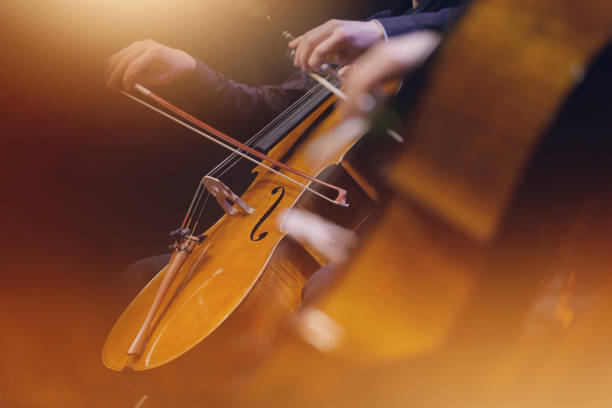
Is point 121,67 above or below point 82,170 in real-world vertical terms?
above

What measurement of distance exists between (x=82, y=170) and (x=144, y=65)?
1.17 feet

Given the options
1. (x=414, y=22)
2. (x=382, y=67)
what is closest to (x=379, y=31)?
(x=414, y=22)

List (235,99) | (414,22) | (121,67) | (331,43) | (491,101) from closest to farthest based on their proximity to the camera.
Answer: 1. (491,101)
2. (331,43)
3. (414,22)
4. (121,67)
5. (235,99)

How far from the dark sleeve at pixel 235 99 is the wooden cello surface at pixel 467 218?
0.95 meters

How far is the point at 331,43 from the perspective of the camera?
2.05ft

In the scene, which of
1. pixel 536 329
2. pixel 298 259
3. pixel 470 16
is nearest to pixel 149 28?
pixel 298 259

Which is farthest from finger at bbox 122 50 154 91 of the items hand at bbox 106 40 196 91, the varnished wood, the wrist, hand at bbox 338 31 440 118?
the varnished wood

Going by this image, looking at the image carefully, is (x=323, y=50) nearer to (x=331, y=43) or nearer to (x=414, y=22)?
(x=331, y=43)

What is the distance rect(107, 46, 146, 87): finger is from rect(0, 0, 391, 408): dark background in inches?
2.2

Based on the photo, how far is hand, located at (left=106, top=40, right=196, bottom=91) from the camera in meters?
0.90

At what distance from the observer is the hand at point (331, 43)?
0.63 metres

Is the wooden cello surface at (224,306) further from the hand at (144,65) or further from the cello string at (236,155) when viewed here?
the hand at (144,65)

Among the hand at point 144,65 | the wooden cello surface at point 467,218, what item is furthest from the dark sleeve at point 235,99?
the wooden cello surface at point 467,218

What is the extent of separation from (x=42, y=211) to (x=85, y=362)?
19.4 inches
